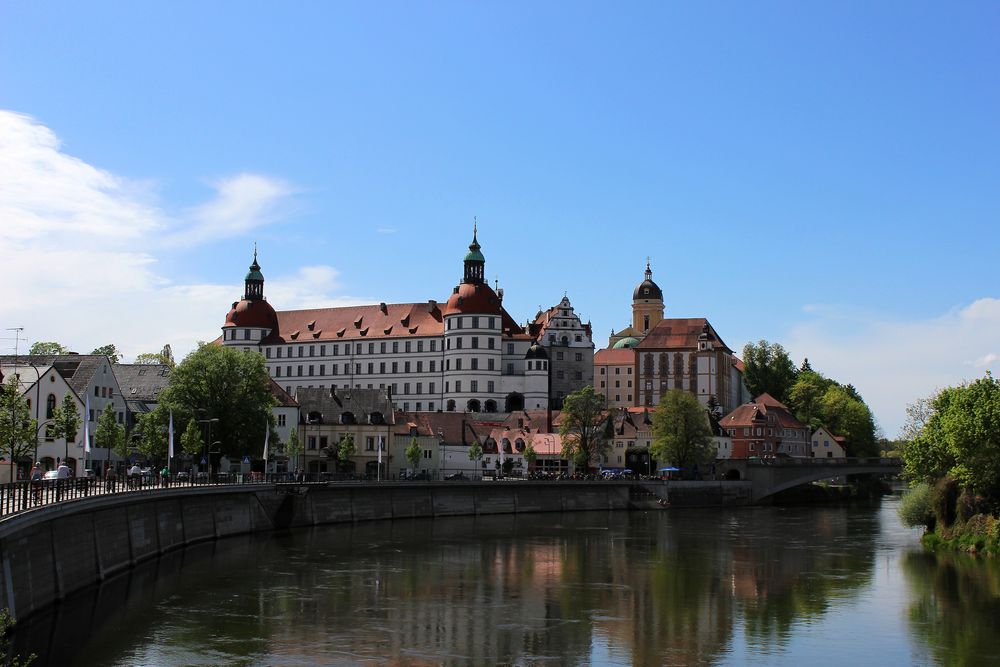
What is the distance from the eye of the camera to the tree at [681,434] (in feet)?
363

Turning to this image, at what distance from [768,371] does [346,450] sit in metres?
85.6

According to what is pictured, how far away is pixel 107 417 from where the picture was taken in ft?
251

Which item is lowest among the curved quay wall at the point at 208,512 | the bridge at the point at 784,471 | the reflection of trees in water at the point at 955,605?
the reflection of trees in water at the point at 955,605

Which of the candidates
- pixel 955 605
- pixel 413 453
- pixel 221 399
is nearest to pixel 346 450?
pixel 413 453

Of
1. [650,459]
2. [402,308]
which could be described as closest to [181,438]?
[650,459]

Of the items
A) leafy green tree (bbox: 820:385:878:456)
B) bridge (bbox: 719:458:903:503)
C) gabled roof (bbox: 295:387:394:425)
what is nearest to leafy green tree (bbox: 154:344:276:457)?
gabled roof (bbox: 295:387:394:425)

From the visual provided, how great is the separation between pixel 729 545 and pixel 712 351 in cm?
8777

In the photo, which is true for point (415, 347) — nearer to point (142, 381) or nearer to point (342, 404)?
point (342, 404)

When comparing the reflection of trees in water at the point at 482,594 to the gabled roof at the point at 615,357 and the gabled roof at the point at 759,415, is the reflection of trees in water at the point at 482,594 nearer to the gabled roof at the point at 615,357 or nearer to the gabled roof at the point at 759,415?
the gabled roof at the point at 759,415

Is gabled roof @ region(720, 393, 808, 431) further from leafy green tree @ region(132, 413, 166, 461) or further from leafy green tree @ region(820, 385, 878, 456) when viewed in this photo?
leafy green tree @ region(132, 413, 166, 461)

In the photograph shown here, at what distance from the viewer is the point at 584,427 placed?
110500 mm

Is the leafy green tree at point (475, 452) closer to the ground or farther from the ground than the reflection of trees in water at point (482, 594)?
farther from the ground

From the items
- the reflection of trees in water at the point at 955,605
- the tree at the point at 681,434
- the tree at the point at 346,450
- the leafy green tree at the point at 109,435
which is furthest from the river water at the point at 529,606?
the tree at the point at 681,434

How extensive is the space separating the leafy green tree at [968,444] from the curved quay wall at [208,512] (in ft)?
114
